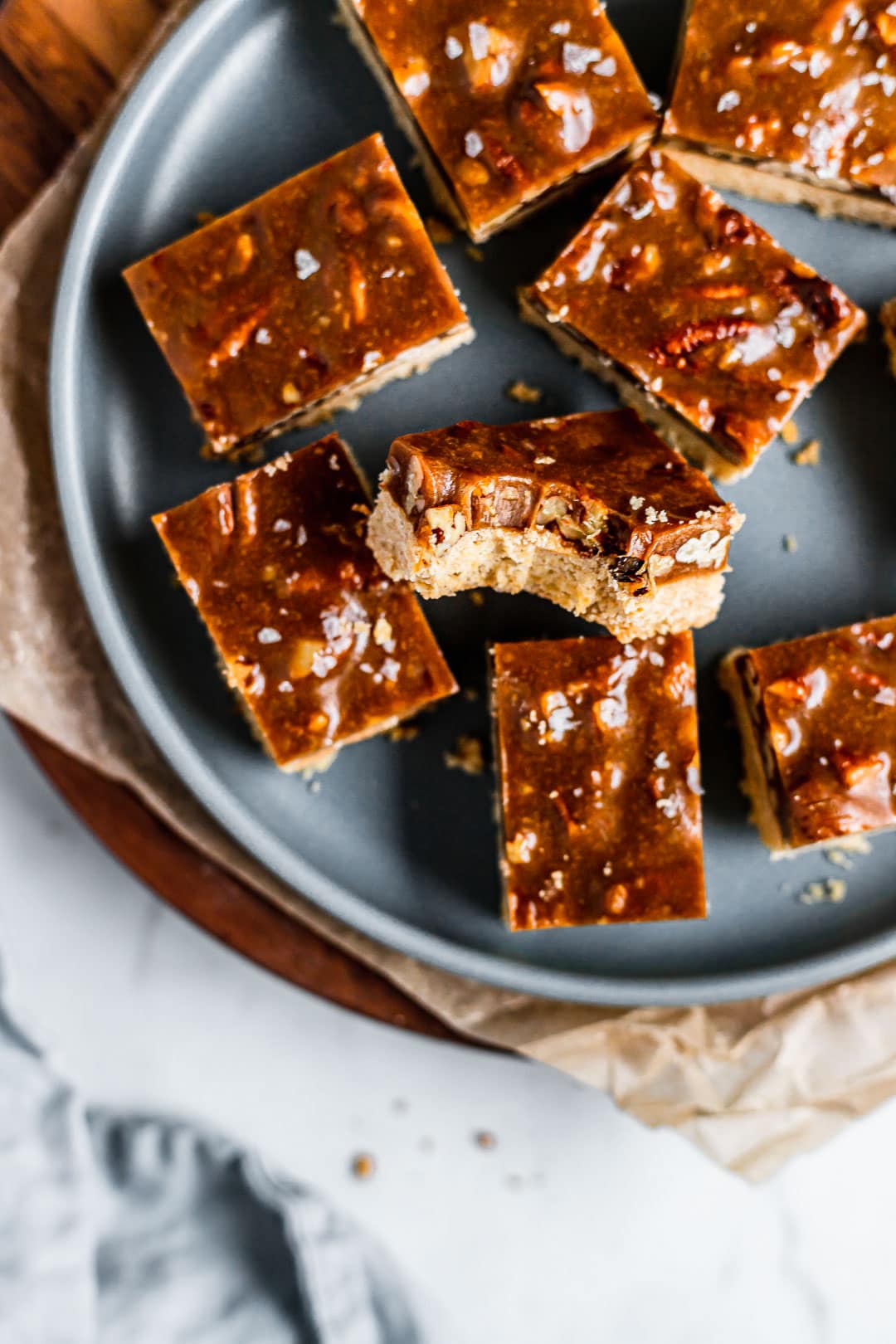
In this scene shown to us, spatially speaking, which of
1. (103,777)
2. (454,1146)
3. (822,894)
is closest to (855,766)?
(822,894)

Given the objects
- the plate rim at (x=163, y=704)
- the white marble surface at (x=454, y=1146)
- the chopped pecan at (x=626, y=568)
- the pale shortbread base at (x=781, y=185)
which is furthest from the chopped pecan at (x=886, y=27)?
the white marble surface at (x=454, y=1146)

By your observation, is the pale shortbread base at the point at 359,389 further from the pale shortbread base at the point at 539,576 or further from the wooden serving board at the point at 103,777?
the wooden serving board at the point at 103,777

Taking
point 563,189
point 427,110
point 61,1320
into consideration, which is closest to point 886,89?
point 563,189

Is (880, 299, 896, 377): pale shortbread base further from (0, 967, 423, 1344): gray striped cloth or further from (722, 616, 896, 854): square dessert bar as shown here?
(0, 967, 423, 1344): gray striped cloth

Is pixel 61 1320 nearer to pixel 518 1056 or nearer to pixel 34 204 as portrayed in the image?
pixel 518 1056

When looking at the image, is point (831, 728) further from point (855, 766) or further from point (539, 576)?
point (539, 576)

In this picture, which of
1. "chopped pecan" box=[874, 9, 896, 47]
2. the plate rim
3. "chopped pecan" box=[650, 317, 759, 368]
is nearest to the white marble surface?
the plate rim

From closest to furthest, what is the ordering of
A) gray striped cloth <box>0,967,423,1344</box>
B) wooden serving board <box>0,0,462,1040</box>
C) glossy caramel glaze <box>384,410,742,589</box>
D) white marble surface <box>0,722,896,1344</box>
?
glossy caramel glaze <box>384,410,742,589</box>
wooden serving board <box>0,0,462,1040</box>
gray striped cloth <box>0,967,423,1344</box>
white marble surface <box>0,722,896,1344</box>
